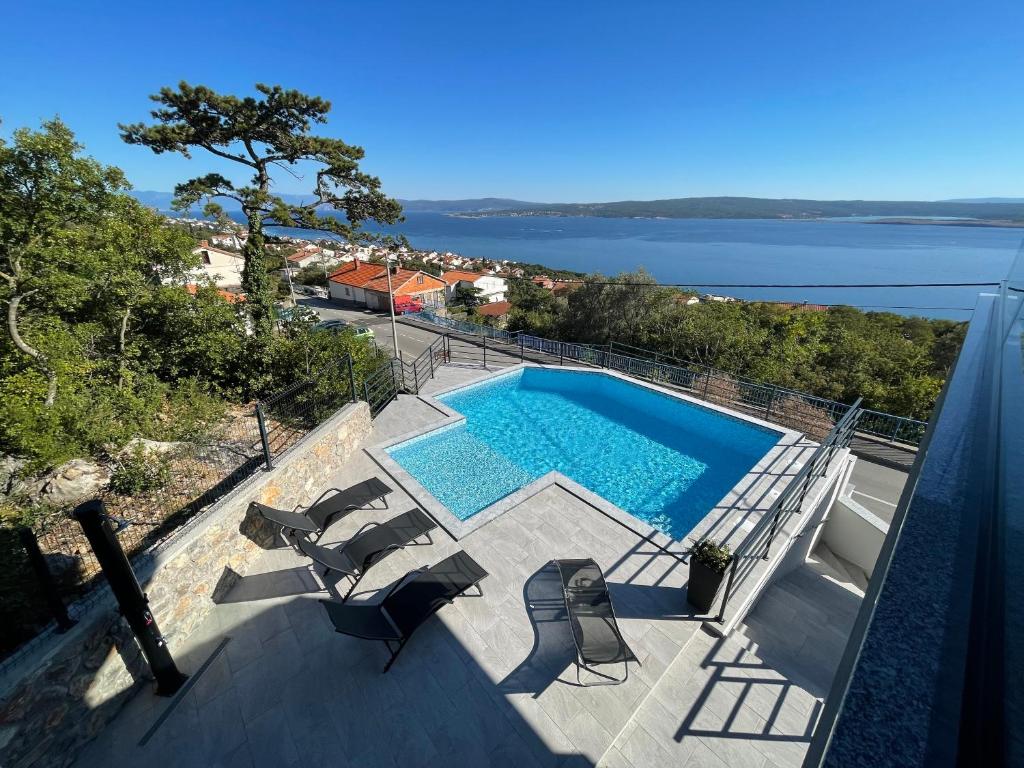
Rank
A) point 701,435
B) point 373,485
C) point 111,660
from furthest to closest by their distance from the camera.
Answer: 1. point 701,435
2. point 373,485
3. point 111,660

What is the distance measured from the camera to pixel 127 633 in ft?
13.5

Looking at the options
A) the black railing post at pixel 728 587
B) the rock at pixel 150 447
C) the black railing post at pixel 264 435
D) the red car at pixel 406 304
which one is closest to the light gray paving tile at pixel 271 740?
the black railing post at pixel 264 435

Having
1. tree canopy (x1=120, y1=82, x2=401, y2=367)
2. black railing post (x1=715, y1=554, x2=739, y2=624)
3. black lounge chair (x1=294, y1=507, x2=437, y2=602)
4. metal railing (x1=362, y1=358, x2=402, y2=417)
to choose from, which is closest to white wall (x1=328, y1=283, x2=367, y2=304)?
tree canopy (x1=120, y1=82, x2=401, y2=367)

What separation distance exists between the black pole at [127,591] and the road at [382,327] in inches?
543

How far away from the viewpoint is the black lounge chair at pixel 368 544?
5.16 meters

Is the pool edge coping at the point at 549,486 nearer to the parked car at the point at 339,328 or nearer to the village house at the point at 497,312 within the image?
the parked car at the point at 339,328

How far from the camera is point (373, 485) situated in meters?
6.80

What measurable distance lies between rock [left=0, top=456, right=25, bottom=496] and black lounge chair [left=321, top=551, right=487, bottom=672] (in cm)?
428

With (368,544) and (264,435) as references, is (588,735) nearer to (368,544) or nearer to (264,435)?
(368,544)

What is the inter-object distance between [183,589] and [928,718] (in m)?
6.21

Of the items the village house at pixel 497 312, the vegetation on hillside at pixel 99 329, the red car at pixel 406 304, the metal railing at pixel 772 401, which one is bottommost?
the village house at pixel 497 312

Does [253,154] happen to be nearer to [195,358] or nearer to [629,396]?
[195,358]

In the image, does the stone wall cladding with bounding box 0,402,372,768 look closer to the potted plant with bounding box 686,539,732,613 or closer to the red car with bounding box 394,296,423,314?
the potted plant with bounding box 686,539,732,613

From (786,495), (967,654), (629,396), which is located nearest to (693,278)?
(629,396)
